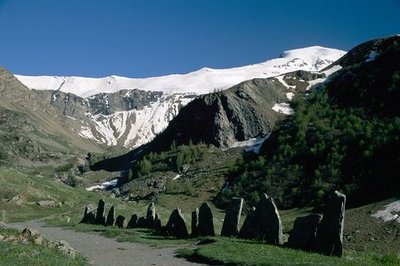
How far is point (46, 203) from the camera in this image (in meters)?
93.0

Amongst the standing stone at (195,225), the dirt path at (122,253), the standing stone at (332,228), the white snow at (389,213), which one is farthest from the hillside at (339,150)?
the dirt path at (122,253)

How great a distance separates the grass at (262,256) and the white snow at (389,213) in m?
37.4

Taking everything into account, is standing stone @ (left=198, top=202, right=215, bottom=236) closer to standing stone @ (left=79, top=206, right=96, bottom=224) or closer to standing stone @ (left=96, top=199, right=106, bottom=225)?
standing stone @ (left=96, top=199, right=106, bottom=225)

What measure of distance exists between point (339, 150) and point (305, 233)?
9362 cm

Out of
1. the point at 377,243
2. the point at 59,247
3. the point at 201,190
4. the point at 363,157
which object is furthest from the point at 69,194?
the point at 59,247

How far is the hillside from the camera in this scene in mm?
104188

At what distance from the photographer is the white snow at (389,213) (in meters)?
64.5

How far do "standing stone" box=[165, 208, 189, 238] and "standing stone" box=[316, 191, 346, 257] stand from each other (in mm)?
14220

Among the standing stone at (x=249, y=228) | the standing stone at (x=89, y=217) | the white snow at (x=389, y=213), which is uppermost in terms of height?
the standing stone at (x=249, y=228)

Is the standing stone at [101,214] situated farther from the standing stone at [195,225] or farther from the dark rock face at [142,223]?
the standing stone at [195,225]

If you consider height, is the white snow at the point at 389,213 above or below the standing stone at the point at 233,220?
below

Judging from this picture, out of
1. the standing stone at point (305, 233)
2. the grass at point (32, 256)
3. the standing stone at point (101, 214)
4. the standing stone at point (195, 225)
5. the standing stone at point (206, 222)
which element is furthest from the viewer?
the standing stone at point (101, 214)

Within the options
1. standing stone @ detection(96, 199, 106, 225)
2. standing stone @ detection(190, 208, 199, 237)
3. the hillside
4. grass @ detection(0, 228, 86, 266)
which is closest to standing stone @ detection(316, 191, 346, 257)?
standing stone @ detection(190, 208, 199, 237)

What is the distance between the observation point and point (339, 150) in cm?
12131
